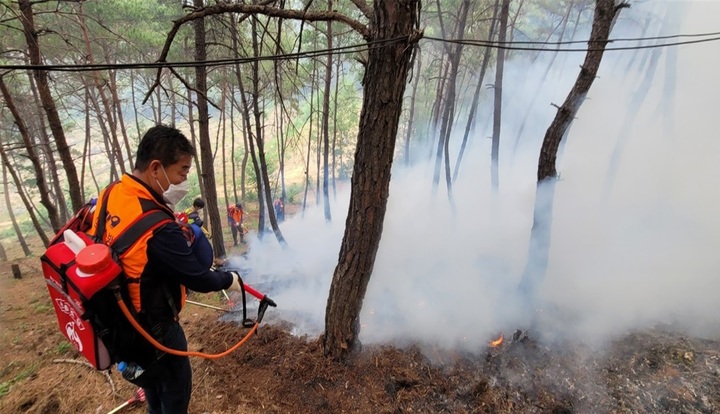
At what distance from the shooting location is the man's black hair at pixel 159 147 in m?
2.02

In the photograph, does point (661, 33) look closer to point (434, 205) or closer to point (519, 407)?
point (434, 205)

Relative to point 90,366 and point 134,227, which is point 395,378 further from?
point 90,366

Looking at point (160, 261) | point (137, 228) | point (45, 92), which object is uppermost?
point (45, 92)

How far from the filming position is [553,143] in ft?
16.4

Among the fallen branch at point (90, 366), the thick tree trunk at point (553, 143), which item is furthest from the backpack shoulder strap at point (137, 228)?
the thick tree trunk at point (553, 143)

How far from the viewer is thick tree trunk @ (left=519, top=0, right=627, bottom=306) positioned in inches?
178

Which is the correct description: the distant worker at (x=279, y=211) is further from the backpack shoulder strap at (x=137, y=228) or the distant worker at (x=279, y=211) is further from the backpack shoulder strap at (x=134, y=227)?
the backpack shoulder strap at (x=137, y=228)

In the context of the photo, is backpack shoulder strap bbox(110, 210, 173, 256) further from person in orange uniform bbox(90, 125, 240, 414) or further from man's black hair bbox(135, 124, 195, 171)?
man's black hair bbox(135, 124, 195, 171)

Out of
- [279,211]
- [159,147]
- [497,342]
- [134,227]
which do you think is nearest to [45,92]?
[159,147]

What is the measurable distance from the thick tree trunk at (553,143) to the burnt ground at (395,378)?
1.41 metres

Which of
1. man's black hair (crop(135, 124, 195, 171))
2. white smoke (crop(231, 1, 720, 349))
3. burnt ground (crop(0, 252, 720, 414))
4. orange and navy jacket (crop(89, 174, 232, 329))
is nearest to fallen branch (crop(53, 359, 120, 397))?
burnt ground (crop(0, 252, 720, 414))

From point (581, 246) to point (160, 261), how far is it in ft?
31.4

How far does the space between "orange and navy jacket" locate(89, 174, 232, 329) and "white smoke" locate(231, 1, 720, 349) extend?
3.16m

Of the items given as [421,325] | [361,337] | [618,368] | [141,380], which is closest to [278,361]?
[361,337]
